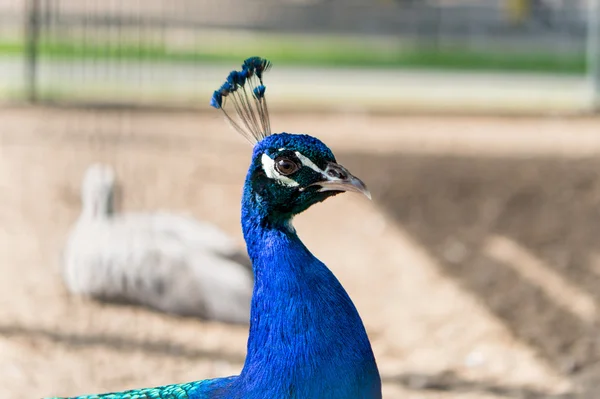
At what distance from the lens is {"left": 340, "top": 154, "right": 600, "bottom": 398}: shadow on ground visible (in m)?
3.80

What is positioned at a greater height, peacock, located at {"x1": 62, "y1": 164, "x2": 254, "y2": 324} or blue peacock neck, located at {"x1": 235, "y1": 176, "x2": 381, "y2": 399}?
peacock, located at {"x1": 62, "y1": 164, "x2": 254, "y2": 324}

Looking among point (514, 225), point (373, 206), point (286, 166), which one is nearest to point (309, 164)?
point (286, 166)

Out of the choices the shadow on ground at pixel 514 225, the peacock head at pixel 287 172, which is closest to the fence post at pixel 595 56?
the shadow on ground at pixel 514 225

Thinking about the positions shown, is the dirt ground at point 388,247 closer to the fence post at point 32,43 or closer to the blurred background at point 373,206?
the blurred background at point 373,206

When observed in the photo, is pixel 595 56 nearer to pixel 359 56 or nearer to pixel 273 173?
pixel 359 56

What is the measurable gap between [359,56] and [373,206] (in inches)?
324

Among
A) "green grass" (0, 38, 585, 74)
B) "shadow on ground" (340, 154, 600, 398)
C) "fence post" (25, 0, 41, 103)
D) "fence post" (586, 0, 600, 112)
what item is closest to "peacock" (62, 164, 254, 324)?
"shadow on ground" (340, 154, 600, 398)

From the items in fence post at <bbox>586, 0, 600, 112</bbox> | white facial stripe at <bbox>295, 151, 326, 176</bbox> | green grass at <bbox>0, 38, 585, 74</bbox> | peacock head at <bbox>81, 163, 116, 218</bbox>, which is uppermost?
green grass at <bbox>0, 38, 585, 74</bbox>

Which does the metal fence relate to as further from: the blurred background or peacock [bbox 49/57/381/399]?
peacock [bbox 49/57/381/399]

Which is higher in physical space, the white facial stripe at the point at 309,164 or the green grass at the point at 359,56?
the green grass at the point at 359,56

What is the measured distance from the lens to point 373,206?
5457 mm

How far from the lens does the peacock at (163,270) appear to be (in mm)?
3877

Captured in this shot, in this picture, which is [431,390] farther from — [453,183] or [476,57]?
[476,57]

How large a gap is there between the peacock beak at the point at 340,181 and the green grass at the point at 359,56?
9415mm
